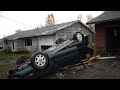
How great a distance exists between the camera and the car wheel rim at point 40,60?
682 centimetres

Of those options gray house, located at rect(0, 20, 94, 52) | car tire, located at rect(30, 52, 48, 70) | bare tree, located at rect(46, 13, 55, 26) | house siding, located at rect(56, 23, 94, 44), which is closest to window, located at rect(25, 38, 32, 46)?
gray house, located at rect(0, 20, 94, 52)

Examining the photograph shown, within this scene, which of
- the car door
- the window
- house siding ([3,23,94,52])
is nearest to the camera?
the car door

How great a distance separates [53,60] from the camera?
7.34 metres

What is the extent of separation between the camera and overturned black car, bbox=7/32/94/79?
686cm

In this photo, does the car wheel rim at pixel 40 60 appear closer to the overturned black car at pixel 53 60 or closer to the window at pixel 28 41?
the overturned black car at pixel 53 60

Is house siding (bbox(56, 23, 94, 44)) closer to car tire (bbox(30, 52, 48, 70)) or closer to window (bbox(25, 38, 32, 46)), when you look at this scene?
window (bbox(25, 38, 32, 46))

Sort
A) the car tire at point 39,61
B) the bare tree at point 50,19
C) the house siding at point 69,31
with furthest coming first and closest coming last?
the bare tree at point 50,19, the house siding at point 69,31, the car tire at point 39,61

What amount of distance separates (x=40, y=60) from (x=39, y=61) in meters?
0.06

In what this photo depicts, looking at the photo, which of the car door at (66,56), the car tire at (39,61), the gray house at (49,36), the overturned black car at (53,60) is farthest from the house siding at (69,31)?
the car tire at (39,61)

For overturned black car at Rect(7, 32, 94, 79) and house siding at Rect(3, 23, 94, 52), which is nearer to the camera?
overturned black car at Rect(7, 32, 94, 79)

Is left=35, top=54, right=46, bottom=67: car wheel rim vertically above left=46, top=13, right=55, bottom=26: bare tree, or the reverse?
left=46, top=13, right=55, bottom=26: bare tree

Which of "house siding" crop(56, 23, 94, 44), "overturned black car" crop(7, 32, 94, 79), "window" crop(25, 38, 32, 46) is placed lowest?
"overturned black car" crop(7, 32, 94, 79)
